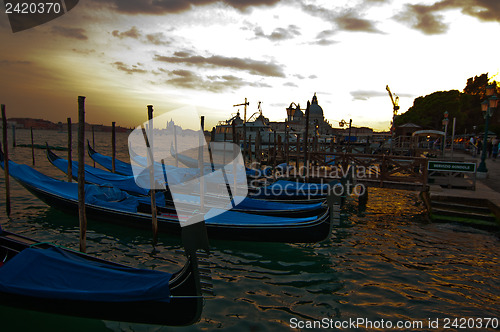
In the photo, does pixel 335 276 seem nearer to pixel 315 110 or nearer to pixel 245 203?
pixel 245 203

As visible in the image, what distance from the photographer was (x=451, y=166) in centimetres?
1020

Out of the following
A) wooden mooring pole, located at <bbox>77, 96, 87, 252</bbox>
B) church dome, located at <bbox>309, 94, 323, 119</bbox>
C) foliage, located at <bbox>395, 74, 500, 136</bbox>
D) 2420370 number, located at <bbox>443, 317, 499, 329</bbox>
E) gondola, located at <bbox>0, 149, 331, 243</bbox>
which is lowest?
2420370 number, located at <bbox>443, 317, 499, 329</bbox>

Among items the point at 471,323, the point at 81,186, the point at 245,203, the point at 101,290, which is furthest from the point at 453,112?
the point at 101,290

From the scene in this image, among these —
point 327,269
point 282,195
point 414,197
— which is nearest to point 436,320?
point 327,269

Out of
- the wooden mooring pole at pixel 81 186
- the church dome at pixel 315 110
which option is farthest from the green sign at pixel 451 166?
the church dome at pixel 315 110

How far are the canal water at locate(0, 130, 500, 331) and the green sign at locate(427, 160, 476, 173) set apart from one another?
2.02m

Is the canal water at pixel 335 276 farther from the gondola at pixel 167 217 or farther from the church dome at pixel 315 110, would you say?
the church dome at pixel 315 110

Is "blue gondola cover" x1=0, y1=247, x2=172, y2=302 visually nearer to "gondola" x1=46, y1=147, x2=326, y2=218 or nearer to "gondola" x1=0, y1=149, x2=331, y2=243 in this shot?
"gondola" x1=0, y1=149, x2=331, y2=243

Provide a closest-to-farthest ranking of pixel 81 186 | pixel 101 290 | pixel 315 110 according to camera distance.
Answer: pixel 101 290, pixel 81 186, pixel 315 110

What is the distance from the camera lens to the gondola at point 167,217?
6.80 meters

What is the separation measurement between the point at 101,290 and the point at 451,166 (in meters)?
11.0

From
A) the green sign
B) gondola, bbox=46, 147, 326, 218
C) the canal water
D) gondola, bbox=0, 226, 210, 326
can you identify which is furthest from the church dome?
gondola, bbox=0, 226, 210, 326

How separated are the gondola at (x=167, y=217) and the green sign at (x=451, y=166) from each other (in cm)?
574

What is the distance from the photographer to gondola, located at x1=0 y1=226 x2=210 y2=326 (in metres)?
3.55
